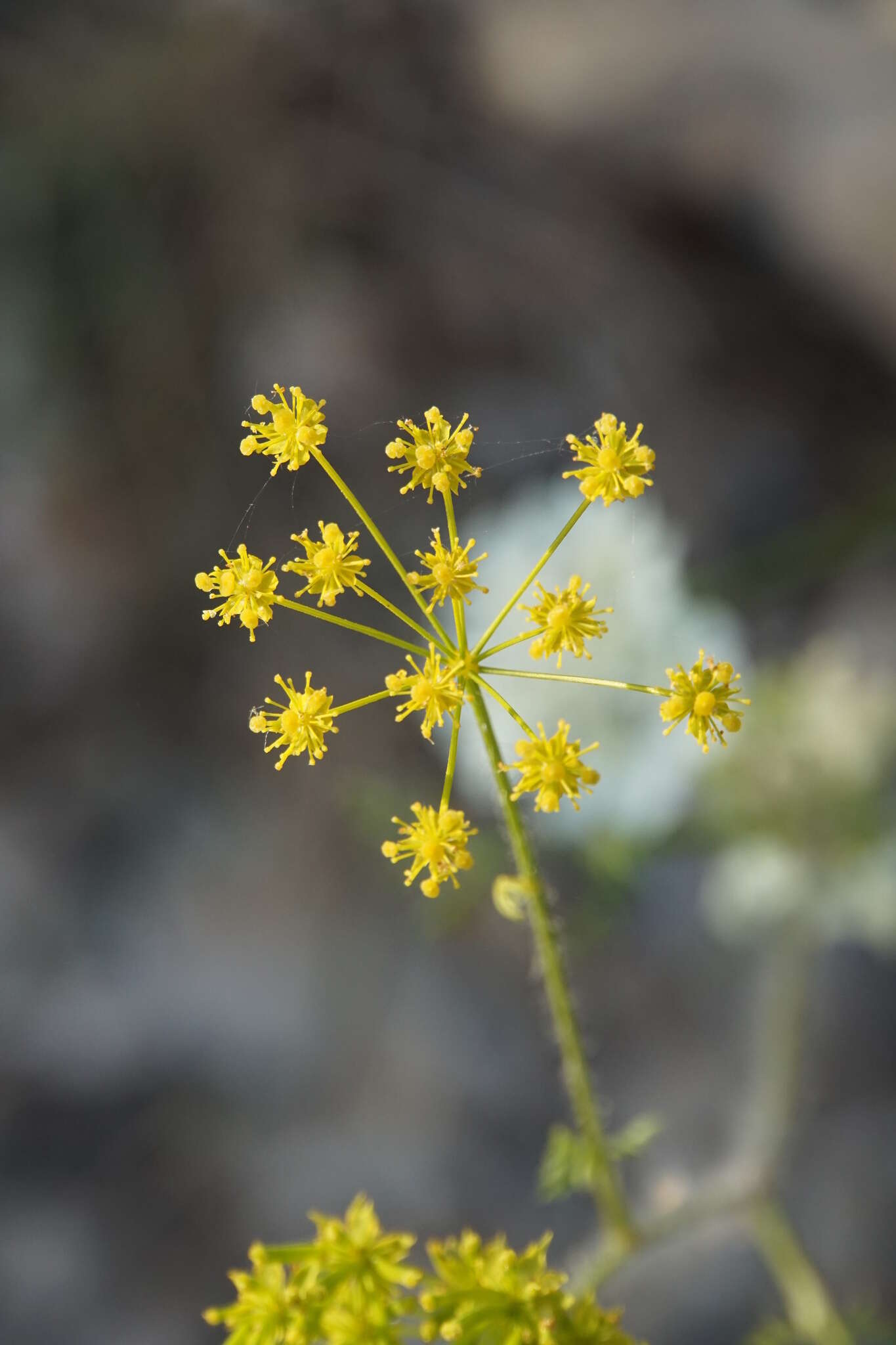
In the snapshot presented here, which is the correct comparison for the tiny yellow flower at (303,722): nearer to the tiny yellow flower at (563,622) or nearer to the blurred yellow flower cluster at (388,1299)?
the tiny yellow flower at (563,622)

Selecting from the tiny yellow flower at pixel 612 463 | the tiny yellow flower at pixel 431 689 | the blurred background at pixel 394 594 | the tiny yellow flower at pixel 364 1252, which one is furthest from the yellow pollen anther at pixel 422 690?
the blurred background at pixel 394 594

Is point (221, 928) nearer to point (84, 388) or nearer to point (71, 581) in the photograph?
point (71, 581)

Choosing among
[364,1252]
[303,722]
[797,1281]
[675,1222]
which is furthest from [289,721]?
[797,1281]

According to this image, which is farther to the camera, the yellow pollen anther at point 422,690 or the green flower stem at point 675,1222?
the green flower stem at point 675,1222

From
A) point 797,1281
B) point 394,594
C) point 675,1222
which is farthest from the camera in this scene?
point 394,594

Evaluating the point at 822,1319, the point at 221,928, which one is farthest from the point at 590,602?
the point at 221,928

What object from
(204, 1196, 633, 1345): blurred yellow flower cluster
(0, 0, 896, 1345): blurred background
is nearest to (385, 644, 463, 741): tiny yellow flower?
(204, 1196, 633, 1345): blurred yellow flower cluster

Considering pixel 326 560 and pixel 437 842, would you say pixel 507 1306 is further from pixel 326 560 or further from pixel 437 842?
pixel 326 560
